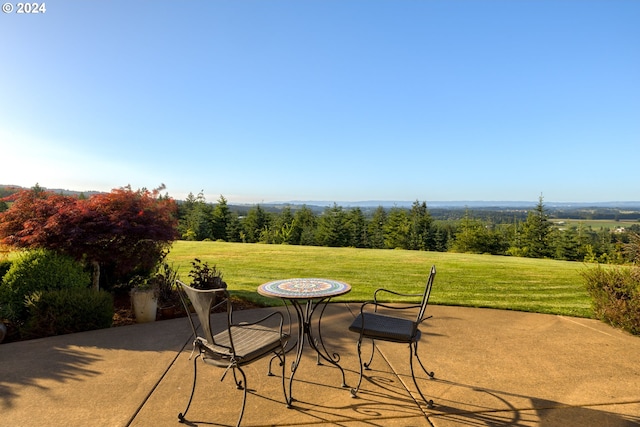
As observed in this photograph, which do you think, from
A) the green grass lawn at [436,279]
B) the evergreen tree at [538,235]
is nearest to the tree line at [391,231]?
the evergreen tree at [538,235]

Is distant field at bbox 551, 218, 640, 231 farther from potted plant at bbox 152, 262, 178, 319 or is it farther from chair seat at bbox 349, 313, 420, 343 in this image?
potted plant at bbox 152, 262, 178, 319

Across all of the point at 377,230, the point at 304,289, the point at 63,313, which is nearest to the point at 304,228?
the point at 377,230

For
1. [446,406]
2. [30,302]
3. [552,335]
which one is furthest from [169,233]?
[552,335]

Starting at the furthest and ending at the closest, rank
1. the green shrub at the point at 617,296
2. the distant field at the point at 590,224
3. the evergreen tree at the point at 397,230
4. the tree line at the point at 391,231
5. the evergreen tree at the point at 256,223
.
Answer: the evergreen tree at the point at 397,230
the evergreen tree at the point at 256,223
the distant field at the point at 590,224
the tree line at the point at 391,231
the green shrub at the point at 617,296

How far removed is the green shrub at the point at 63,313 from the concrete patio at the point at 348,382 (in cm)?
20

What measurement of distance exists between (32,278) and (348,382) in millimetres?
4324

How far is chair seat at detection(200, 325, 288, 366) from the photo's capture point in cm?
256

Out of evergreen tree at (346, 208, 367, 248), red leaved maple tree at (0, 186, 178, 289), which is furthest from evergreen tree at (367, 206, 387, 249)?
red leaved maple tree at (0, 186, 178, 289)

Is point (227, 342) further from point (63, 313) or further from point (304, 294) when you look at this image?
point (63, 313)

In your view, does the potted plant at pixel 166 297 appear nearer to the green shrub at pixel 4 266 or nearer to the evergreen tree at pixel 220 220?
the green shrub at pixel 4 266

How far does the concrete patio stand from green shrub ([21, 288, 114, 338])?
0.20 metres

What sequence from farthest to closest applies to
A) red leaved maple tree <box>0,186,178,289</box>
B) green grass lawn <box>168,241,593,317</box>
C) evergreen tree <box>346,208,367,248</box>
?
evergreen tree <box>346,208,367,248</box>, green grass lawn <box>168,241,593,317</box>, red leaved maple tree <box>0,186,178,289</box>

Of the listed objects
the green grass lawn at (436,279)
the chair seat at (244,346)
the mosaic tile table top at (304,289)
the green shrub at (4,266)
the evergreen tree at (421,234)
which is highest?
the mosaic tile table top at (304,289)

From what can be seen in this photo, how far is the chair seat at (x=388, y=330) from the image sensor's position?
2.96 m
